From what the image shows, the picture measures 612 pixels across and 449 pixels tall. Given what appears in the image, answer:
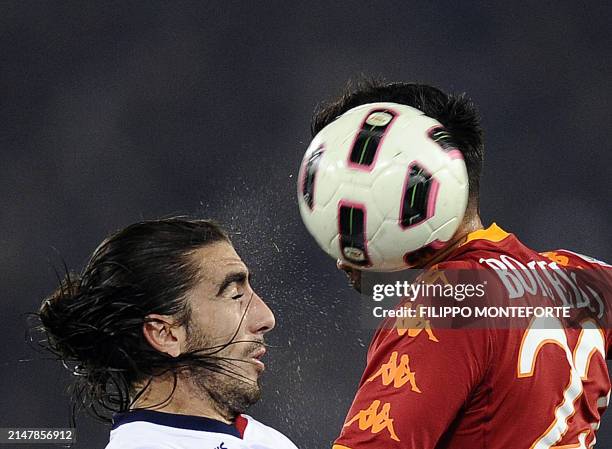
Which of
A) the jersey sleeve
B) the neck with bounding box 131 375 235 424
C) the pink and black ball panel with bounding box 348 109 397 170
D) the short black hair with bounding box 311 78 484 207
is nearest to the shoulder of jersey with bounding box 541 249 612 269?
the short black hair with bounding box 311 78 484 207

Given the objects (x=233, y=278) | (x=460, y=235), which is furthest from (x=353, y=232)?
(x=233, y=278)

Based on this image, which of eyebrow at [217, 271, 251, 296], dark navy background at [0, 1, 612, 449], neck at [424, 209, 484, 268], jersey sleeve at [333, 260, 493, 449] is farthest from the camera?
dark navy background at [0, 1, 612, 449]

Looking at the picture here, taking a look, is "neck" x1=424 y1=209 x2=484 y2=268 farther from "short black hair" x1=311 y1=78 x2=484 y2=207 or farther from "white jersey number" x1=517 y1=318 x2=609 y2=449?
"white jersey number" x1=517 y1=318 x2=609 y2=449

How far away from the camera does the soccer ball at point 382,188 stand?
1684 mm

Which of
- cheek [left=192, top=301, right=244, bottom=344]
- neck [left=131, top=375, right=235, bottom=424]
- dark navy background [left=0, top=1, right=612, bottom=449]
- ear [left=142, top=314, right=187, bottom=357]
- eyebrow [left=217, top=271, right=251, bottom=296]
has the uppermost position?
dark navy background [left=0, top=1, right=612, bottom=449]

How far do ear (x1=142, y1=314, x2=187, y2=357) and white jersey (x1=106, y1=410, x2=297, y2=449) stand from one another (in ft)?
0.45

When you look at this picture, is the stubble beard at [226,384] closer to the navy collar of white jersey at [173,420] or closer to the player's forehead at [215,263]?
the navy collar of white jersey at [173,420]

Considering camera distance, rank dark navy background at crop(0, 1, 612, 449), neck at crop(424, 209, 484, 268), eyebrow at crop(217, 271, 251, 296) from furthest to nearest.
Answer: dark navy background at crop(0, 1, 612, 449) < eyebrow at crop(217, 271, 251, 296) < neck at crop(424, 209, 484, 268)

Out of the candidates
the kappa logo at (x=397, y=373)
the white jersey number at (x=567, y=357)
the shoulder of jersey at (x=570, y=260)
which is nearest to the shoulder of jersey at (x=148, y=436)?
the kappa logo at (x=397, y=373)

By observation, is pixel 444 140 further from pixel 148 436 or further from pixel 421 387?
pixel 148 436

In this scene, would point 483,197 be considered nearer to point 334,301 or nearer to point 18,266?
point 334,301

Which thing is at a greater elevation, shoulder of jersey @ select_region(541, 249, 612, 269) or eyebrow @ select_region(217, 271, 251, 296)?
shoulder of jersey @ select_region(541, 249, 612, 269)

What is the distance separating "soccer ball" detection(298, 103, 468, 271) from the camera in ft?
5.52

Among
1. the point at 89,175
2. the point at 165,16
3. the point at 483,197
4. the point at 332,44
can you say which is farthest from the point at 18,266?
the point at 483,197
